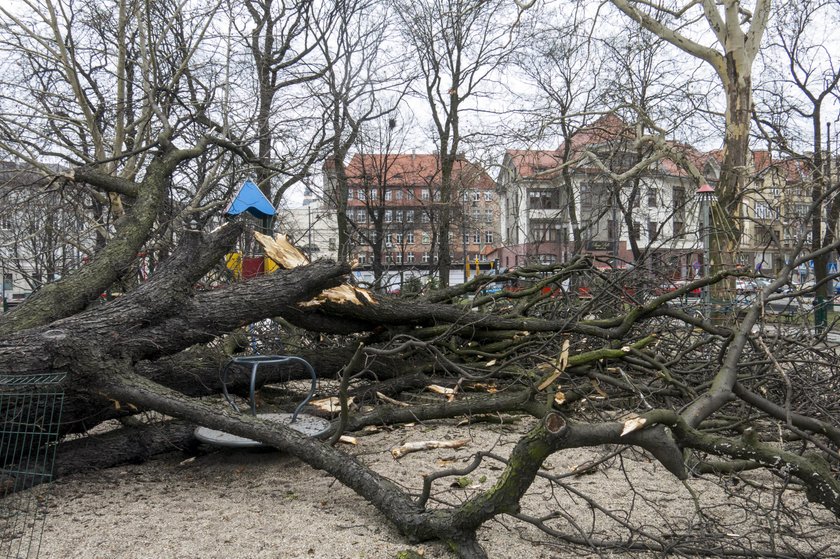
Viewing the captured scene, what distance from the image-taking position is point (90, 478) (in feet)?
13.5

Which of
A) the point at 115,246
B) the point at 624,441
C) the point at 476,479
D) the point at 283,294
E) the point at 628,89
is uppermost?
the point at 628,89

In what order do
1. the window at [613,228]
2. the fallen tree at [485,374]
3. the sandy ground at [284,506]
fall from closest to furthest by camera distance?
1. the fallen tree at [485,374]
2. the sandy ground at [284,506]
3. the window at [613,228]

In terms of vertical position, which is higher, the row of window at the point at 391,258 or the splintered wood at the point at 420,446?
the row of window at the point at 391,258

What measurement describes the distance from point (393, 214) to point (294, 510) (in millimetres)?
22994

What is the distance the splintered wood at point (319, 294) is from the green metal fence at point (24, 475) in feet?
6.26

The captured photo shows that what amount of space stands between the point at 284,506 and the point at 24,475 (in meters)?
1.43

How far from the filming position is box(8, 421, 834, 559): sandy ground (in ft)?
9.70

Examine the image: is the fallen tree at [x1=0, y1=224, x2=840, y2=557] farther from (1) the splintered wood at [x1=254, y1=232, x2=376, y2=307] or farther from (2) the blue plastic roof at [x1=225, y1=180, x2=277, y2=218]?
(2) the blue plastic roof at [x1=225, y1=180, x2=277, y2=218]

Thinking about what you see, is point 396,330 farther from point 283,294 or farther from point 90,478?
point 90,478

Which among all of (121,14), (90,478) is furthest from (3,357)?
(121,14)

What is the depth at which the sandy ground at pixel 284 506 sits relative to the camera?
2957 millimetres

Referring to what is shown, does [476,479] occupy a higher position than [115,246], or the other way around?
[115,246]

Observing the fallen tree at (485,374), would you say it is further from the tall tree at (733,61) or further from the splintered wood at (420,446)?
the tall tree at (733,61)

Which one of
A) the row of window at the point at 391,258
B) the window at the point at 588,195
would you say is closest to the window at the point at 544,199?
the window at the point at 588,195
